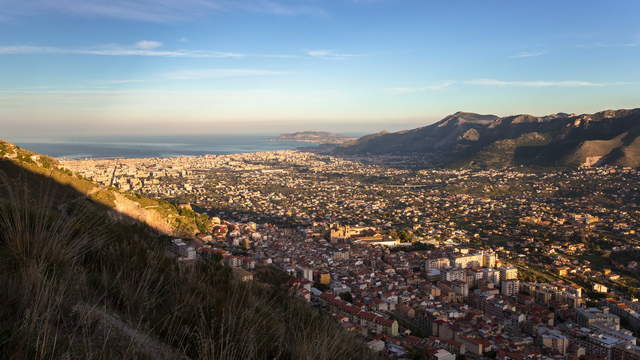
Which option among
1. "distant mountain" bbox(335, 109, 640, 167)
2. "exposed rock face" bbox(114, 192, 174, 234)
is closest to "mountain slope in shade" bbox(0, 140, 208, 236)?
"exposed rock face" bbox(114, 192, 174, 234)

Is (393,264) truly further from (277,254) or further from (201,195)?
(201,195)

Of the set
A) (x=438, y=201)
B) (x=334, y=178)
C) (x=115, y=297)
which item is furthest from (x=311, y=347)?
(x=334, y=178)

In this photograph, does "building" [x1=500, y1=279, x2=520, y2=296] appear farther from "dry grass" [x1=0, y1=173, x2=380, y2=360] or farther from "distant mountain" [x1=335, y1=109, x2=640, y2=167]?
"distant mountain" [x1=335, y1=109, x2=640, y2=167]

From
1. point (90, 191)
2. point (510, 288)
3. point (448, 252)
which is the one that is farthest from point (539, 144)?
point (90, 191)

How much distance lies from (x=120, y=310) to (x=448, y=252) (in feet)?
51.7

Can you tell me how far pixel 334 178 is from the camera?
43531mm

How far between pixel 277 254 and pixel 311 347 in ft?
43.3

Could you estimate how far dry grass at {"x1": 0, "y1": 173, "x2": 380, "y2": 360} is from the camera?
46.8 inches

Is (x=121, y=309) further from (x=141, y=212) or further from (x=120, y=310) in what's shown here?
(x=141, y=212)

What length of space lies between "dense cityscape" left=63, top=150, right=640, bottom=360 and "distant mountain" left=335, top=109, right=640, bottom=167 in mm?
5575

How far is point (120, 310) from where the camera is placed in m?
1.77

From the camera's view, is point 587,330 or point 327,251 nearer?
point 587,330

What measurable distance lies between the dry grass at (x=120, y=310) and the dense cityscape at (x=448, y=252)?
1.84 ft

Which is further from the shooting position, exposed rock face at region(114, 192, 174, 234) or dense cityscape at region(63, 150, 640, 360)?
exposed rock face at region(114, 192, 174, 234)
